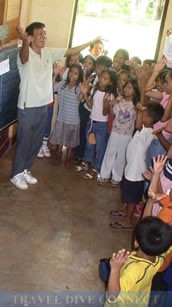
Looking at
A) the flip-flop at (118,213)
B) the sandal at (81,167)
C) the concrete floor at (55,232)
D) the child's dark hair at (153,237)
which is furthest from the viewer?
the sandal at (81,167)

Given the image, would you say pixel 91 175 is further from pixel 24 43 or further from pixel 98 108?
pixel 24 43

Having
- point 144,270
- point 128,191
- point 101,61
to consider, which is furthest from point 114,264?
point 101,61

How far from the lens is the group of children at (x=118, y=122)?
11.1 feet

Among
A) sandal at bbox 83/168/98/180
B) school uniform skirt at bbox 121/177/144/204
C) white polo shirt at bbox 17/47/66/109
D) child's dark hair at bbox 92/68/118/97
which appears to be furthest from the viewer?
sandal at bbox 83/168/98/180

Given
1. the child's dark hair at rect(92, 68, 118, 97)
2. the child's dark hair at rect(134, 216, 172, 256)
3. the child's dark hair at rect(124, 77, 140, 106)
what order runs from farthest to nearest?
the child's dark hair at rect(92, 68, 118, 97), the child's dark hair at rect(124, 77, 140, 106), the child's dark hair at rect(134, 216, 172, 256)

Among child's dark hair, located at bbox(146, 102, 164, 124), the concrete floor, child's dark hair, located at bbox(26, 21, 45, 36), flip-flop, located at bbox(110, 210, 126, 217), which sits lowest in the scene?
the concrete floor

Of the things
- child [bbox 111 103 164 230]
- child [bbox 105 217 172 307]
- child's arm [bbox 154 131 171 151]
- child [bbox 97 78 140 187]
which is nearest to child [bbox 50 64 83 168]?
child [bbox 97 78 140 187]

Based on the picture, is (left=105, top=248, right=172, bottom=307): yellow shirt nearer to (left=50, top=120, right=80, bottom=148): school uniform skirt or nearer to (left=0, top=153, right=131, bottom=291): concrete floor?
(left=0, top=153, right=131, bottom=291): concrete floor

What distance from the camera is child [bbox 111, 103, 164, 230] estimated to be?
332 cm

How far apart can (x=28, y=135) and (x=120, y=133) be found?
2.75 ft

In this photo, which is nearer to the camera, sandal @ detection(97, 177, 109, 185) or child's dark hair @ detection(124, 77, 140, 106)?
child's dark hair @ detection(124, 77, 140, 106)

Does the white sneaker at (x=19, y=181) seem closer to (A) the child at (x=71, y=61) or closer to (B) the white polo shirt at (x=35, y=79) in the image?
(B) the white polo shirt at (x=35, y=79)

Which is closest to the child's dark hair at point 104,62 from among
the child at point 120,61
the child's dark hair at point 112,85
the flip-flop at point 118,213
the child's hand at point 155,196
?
the child at point 120,61

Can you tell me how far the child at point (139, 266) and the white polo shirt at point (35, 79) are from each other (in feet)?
6.54
